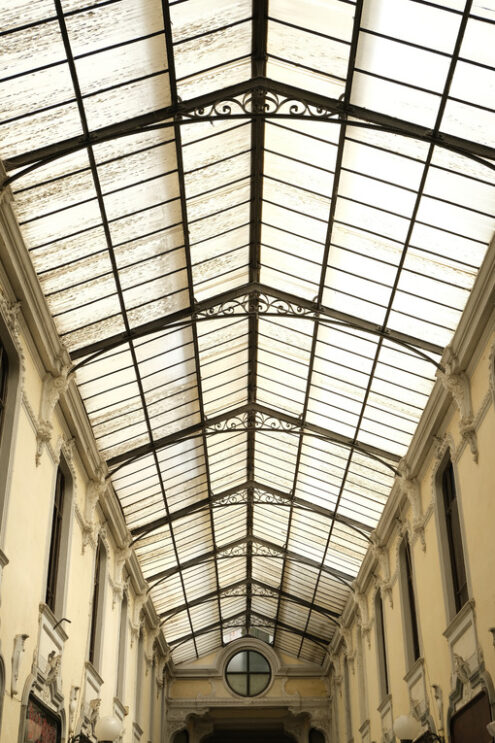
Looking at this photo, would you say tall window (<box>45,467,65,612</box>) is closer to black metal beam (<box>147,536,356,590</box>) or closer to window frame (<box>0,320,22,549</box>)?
window frame (<box>0,320,22,549</box>)

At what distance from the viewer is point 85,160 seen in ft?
42.3

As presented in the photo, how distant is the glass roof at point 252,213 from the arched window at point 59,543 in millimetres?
1922

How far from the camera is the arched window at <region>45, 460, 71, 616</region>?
1641 cm

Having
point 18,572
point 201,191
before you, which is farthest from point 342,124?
point 18,572

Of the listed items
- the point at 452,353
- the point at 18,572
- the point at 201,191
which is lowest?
the point at 18,572

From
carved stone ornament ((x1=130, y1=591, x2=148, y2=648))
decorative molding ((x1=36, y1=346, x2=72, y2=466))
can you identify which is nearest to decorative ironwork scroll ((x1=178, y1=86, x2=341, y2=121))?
decorative molding ((x1=36, y1=346, x2=72, y2=466))

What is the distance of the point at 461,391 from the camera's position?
15.2 m

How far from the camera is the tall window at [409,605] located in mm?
20625

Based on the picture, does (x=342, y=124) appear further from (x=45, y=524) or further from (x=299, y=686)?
(x=299, y=686)

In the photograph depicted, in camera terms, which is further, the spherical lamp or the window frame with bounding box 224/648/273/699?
the window frame with bounding box 224/648/273/699

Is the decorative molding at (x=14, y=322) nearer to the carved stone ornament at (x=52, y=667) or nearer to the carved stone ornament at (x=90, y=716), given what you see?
the carved stone ornament at (x=52, y=667)

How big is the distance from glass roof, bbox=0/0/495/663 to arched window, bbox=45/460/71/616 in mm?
1922

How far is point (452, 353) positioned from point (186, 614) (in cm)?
2316

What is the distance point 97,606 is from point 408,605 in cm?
792
